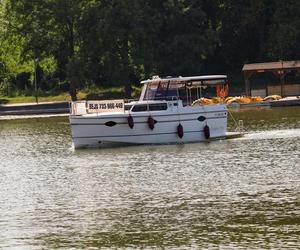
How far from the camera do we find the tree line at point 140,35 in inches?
3314

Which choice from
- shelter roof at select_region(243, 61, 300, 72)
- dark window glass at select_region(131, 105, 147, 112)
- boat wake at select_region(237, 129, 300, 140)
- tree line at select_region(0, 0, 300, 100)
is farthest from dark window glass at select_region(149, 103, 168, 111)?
tree line at select_region(0, 0, 300, 100)

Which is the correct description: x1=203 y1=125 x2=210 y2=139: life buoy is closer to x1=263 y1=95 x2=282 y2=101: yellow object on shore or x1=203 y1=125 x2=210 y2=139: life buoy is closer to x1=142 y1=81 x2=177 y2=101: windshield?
x1=142 y1=81 x2=177 y2=101: windshield

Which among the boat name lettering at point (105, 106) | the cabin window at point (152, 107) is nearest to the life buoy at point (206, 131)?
the cabin window at point (152, 107)

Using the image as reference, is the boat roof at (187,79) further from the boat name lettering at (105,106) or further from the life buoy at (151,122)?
the life buoy at (151,122)

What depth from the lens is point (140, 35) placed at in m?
83.3

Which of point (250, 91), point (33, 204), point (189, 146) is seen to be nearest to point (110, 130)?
point (189, 146)

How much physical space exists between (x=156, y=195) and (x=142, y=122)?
59.1 feet

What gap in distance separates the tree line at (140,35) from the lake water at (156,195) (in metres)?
34.2

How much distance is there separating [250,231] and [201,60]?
215ft

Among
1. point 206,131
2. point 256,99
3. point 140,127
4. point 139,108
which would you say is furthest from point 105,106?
point 256,99

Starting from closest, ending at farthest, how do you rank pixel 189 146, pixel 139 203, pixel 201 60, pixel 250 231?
pixel 250 231
pixel 139 203
pixel 189 146
pixel 201 60

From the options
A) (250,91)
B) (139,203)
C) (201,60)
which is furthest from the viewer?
(201,60)

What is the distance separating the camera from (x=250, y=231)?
2364cm

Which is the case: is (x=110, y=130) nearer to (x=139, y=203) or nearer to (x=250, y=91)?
(x=139, y=203)
